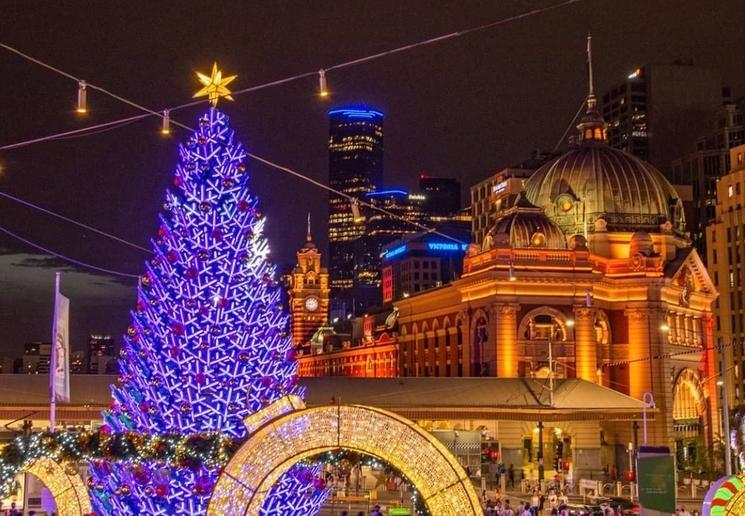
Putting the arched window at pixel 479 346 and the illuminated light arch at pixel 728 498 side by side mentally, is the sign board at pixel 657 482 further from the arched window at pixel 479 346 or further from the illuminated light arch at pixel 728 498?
the arched window at pixel 479 346

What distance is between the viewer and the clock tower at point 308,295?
18075 cm

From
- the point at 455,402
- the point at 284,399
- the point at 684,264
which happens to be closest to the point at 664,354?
the point at 684,264

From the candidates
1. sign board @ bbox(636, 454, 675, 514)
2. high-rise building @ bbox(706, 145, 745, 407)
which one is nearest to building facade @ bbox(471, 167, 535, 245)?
high-rise building @ bbox(706, 145, 745, 407)

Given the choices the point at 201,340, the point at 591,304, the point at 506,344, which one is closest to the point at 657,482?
the point at 201,340

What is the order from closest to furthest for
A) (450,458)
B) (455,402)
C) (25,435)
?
(450,458), (25,435), (455,402)

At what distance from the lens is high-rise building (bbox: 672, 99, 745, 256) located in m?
145

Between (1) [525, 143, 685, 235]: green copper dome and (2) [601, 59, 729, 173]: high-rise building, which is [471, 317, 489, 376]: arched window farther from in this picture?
(2) [601, 59, 729, 173]: high-rise building

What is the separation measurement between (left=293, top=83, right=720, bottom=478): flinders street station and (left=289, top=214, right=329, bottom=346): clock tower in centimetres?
7206

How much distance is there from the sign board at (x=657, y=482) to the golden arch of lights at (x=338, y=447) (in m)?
6.04

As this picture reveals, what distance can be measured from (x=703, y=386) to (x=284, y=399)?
8469 cm

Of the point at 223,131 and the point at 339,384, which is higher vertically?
the point at 223,131

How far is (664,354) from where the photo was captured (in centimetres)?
8681

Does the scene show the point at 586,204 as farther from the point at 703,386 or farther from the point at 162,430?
the point at 162,430

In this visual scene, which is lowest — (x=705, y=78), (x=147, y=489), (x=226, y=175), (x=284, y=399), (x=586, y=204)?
(x=147, y=489)
